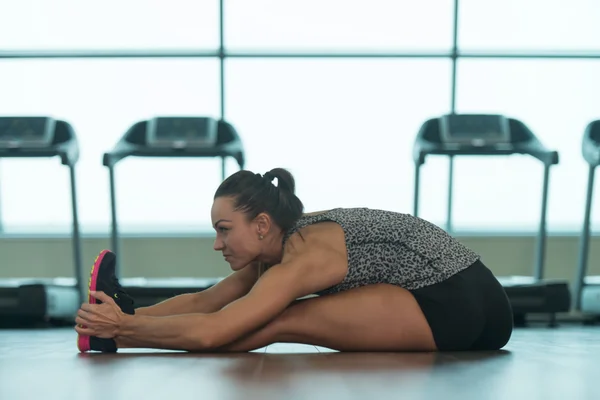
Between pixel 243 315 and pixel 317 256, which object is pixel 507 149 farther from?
pixel 243 315

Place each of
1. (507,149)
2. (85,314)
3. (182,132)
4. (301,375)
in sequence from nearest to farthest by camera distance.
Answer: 1. (301,375)
2. (85,314)
3. (507,149)
4. (182,132)

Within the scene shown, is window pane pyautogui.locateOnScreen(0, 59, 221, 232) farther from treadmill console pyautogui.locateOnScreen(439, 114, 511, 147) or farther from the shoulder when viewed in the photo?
the shoulder

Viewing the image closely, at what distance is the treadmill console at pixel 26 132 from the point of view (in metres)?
4.43

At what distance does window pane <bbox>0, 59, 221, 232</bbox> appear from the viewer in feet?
17.3

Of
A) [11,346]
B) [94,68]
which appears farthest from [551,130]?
[11,346]

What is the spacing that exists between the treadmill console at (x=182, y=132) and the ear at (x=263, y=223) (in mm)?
2377

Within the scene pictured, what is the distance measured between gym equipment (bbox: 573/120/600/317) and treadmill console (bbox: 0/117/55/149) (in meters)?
3.22

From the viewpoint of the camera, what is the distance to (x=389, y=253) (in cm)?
222

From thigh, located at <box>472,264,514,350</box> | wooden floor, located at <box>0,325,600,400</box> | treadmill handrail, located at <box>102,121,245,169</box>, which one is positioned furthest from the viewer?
treadmill handrail, located at <box>102,121,245,169</box>

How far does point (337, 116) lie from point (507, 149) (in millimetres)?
1374

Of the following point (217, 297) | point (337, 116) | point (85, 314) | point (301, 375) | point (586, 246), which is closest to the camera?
point (301, 375)

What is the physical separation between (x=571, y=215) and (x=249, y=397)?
4499 mm

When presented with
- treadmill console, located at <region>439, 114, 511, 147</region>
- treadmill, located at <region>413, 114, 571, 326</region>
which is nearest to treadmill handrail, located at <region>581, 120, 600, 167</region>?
treadmill, located at <region>413, 114, 571, 326</region>

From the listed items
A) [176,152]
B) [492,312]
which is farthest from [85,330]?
[176,152]
